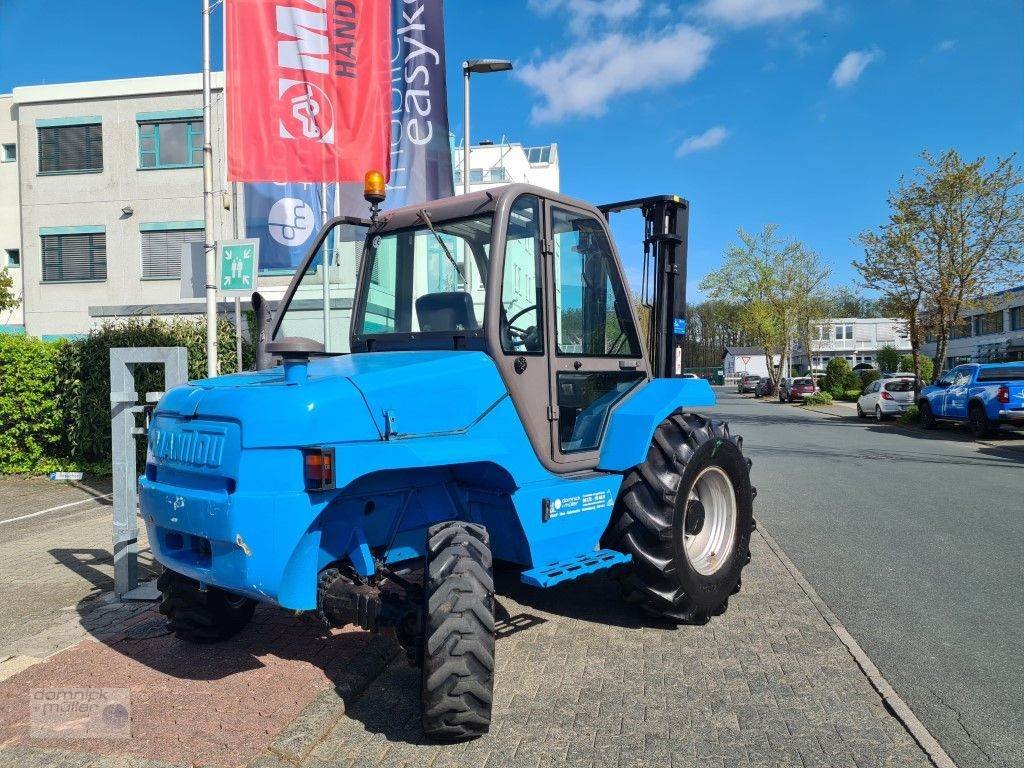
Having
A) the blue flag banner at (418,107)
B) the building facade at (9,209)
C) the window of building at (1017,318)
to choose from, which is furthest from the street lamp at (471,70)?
the window of building at (1017,318)

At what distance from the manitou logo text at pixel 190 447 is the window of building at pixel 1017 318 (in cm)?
6078

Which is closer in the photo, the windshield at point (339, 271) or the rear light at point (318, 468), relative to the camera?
the rear light at point (318, 468)

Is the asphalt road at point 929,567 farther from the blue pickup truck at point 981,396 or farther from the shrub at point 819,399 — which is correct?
the shrub at point 819,399

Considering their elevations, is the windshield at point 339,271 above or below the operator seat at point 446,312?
above

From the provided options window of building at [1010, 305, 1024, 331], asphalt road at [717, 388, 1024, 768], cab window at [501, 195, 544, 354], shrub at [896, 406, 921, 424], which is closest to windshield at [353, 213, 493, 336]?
cab window at [501, 195, 544, 354]

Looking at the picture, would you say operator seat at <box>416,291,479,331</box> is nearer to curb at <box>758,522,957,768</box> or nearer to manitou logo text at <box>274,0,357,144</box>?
curb at <box>758,522,957,768</box>

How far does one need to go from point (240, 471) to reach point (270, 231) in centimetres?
833

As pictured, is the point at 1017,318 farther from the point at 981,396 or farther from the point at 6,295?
the point at 6,295

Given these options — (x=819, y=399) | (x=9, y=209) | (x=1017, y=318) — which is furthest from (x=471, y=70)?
(x=1017, y=318)

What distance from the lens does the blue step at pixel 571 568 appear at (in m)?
3.78

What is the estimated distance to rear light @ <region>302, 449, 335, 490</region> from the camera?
307cm
